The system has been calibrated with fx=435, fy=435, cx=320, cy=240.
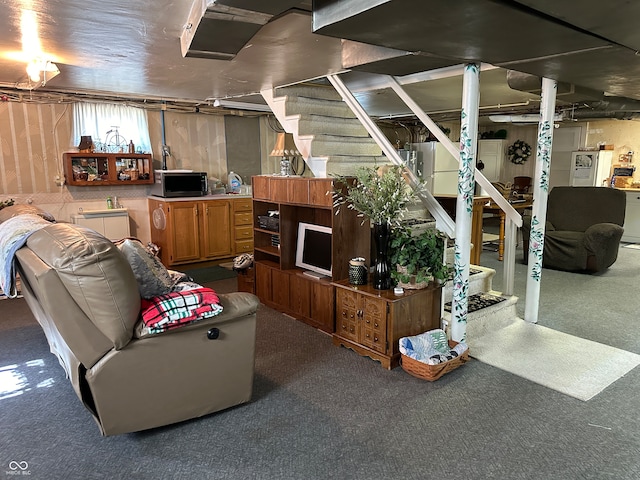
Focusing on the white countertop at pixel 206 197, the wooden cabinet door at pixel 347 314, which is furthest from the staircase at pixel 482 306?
the white countertop at pixel 206 197

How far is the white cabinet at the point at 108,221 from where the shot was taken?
5445 mm

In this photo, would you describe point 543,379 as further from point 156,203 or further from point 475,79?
point 156,203

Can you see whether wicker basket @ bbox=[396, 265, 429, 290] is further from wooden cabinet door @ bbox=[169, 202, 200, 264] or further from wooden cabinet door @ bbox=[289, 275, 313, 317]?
wooden cabinet door @ bbox=[169, 202, 200, 264]

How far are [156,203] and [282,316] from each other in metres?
2.80

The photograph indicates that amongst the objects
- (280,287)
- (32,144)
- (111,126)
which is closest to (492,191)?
(280,287)

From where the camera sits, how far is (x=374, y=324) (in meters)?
3.17

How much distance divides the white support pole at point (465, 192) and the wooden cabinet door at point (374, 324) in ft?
1.86

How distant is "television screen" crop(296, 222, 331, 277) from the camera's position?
375 centimetres

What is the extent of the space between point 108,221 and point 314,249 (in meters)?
3.19

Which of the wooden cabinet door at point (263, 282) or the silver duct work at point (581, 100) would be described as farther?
the wooden cabinet door at point (263, 282)

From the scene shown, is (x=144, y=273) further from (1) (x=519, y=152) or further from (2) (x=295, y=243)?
(1) (x=519, y=152)

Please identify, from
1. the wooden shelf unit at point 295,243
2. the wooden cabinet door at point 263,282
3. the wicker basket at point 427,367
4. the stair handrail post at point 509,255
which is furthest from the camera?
the wooden cabinet door at point 263,282

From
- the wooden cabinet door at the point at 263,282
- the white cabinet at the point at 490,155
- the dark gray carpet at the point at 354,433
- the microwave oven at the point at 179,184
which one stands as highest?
the white cabinet at the point at 490,155

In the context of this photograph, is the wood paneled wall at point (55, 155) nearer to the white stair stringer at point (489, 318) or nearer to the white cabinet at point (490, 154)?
the white stair stringer at point (489, 318)
